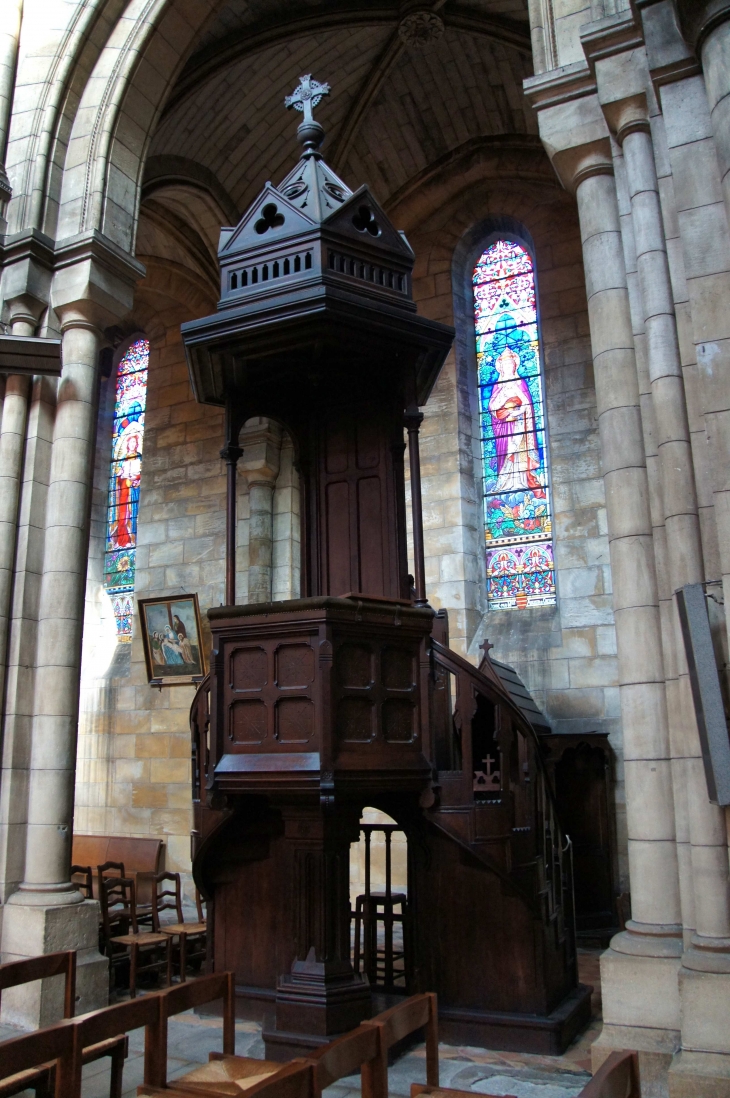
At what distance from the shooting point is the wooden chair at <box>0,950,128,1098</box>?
291cm

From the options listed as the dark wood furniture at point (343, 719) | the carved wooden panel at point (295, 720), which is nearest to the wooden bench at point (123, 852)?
the dark wood furniture at point (343, 719)

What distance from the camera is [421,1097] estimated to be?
2.62 meters

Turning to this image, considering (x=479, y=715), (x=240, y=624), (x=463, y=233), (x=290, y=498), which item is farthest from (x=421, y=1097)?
(x=463, y=233)

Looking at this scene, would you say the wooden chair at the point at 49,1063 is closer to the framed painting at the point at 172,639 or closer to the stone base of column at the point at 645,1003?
the stone base of column at the point at 645,1003

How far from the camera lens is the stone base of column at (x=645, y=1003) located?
3.43 metres

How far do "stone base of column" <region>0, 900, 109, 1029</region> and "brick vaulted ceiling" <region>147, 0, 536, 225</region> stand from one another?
649 cm

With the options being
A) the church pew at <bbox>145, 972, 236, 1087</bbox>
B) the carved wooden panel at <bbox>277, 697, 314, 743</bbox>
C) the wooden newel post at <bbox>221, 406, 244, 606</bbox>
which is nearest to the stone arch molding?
the wooden newel post at <bbox>221, 406, 244, 606</bbox>

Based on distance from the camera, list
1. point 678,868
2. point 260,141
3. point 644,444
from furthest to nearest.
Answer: point 260,141, point 644,444, point 678,868

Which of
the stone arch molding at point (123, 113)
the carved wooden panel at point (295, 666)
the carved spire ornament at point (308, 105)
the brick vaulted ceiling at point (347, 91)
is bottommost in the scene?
the carved wooden panel at point (295, 666)

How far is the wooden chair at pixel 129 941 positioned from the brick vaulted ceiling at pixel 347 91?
20.8ft

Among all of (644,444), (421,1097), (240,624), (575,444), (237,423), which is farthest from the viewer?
(575,444)

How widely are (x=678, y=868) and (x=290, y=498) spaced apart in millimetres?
6810

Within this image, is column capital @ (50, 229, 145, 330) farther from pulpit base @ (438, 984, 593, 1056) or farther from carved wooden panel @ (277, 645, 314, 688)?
pulpit base @ (438, 984, 593, 1056)

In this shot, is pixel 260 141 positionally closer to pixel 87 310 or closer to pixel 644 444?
pixel 87 310
